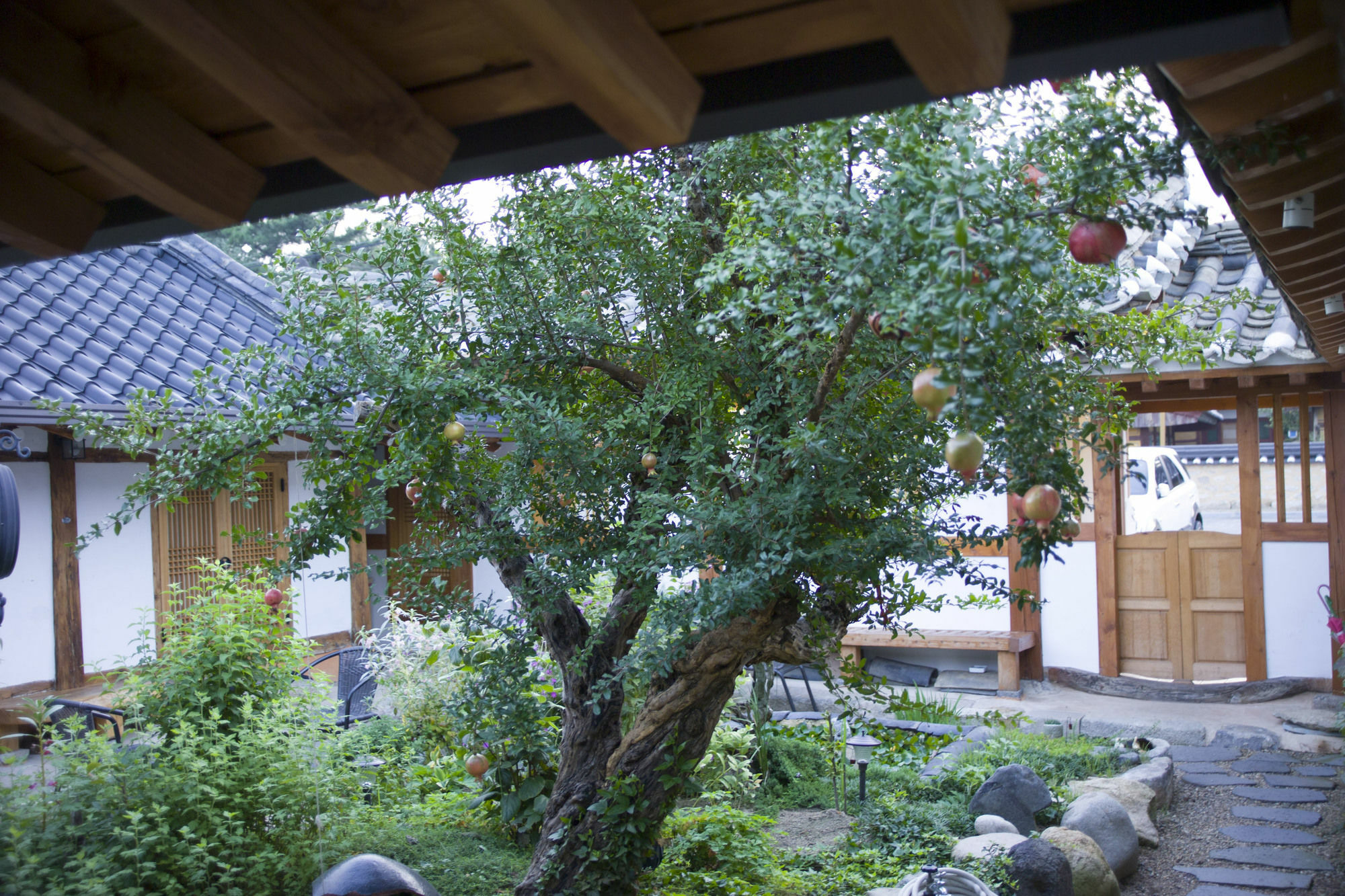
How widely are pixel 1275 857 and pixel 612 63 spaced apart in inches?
234

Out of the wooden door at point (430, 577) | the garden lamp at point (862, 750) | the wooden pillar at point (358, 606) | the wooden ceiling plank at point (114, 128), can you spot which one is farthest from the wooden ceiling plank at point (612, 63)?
the wooden pillar at point (358, 606)

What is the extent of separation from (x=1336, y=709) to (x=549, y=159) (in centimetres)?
827

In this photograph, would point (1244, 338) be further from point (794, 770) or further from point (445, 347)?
point (445, 347)

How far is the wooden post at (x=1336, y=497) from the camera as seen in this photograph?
24.7ft

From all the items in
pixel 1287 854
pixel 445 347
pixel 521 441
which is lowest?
pixel 1287 854

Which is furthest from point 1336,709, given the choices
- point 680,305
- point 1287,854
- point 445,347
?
point 445,347

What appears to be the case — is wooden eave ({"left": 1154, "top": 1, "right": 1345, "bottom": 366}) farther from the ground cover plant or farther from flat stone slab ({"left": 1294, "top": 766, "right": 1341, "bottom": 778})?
flat stone slab ({"left": 1294, "top": 766, "right": 1341, "bottom": 778})

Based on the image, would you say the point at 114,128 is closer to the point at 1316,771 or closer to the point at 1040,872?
the point at 1040,872

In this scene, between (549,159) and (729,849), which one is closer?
(549,159)

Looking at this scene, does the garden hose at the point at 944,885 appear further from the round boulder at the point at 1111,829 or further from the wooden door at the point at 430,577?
the wooden door at the point at 430,577

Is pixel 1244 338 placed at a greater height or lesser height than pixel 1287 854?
greater

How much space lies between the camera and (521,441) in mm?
3246

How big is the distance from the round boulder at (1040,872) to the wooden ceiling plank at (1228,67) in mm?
3832

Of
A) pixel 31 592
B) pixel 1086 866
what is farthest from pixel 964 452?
pixel 31 592
